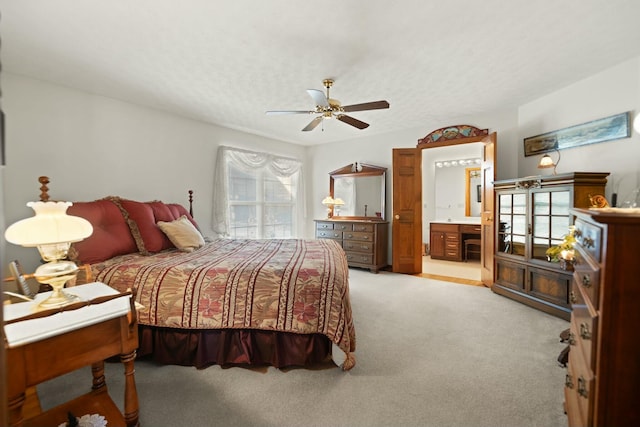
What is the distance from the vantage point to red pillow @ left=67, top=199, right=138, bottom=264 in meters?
2.28

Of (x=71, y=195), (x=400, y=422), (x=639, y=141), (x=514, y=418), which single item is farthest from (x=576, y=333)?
(x=71, y=195)

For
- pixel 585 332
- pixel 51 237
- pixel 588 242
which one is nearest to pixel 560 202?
pixel 588 242

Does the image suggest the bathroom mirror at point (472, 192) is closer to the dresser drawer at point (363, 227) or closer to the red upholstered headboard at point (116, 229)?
the dresser drawer at point (363, 227)

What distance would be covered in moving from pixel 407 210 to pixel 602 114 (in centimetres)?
252

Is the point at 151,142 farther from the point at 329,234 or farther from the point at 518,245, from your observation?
the point at 518,245

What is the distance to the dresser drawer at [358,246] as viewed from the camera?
4785 mm

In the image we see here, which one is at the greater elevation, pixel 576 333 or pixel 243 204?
pixel 243 204

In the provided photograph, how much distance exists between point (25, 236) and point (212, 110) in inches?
114

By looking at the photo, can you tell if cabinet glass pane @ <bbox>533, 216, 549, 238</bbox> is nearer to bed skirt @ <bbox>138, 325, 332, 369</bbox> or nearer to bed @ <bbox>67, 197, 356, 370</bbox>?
bed @ <bbox>67, 197, 356, 370</bbox>

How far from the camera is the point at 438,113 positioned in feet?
13.3

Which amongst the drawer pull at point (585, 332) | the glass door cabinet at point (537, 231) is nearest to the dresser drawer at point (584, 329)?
the drawer pull at point (585, 332)

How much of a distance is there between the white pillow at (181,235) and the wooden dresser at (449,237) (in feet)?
15.7

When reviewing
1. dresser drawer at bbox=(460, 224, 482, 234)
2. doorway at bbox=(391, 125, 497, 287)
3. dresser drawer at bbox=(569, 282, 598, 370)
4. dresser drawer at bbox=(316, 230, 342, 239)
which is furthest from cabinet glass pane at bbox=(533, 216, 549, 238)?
dresser drawer at bbox=(316, 230, 342, 239)

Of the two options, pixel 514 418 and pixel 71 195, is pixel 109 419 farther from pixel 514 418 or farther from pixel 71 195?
pixel 71 195
